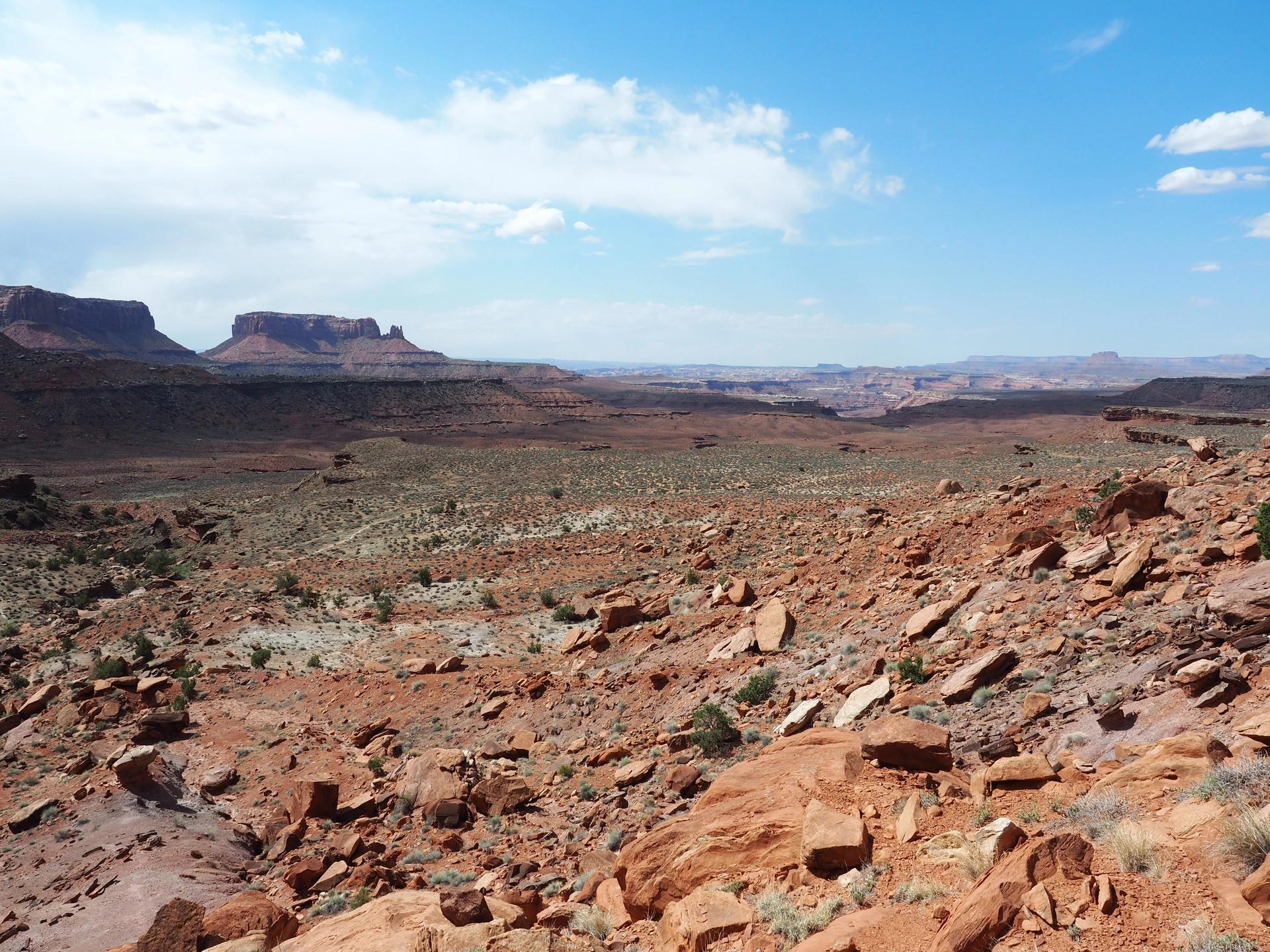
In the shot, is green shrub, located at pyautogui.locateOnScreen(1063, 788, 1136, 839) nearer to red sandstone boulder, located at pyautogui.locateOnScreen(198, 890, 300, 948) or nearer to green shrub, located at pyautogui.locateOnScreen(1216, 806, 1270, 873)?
green shrub, located at pyautogui.locateOnScreen(1216, 806, 1270, 873)

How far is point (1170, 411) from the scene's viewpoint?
8212cm

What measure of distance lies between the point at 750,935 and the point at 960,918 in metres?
1.85

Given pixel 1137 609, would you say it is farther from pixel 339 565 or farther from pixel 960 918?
pixel 339 565

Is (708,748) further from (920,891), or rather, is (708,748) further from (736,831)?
(920,891)

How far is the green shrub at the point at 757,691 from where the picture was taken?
12562 mm

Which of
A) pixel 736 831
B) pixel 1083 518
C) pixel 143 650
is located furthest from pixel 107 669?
pixel 1083 518

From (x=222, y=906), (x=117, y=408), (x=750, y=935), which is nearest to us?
(x=750, y=935)

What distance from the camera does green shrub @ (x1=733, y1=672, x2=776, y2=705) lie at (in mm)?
12562

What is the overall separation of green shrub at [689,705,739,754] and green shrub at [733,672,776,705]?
34.3 inches

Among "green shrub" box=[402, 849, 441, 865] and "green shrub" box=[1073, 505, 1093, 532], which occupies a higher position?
"green shrub" box=[1073, 505, 1093, 532]

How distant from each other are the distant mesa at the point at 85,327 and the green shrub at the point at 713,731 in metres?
173

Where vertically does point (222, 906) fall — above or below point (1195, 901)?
below

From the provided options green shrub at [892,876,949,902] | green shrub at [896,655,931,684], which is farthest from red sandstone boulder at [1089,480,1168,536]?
green shrub at [892,876,949,902]

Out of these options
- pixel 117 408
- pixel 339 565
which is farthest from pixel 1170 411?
pixel 117 408
